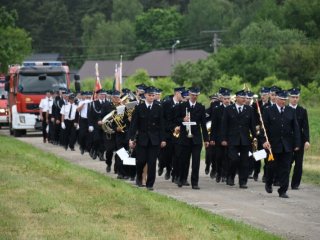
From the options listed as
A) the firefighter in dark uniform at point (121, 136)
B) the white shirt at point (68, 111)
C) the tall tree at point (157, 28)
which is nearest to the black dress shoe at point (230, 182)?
the firefighter in dark uniform at point (121, 136)

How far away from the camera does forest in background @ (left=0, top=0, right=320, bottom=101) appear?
292 ft

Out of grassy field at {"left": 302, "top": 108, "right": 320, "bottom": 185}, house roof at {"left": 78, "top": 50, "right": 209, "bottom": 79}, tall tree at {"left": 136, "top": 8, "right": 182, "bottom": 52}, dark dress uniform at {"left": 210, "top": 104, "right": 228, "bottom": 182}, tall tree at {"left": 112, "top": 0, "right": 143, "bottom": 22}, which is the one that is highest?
tall tree at {"left": 112, "top": 0, "right": 143, "bottom": 22}

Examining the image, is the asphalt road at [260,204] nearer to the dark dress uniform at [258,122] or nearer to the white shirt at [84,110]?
the dark dress uniform at [258,122]

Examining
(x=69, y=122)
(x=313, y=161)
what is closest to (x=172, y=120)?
(x=313, y=161)

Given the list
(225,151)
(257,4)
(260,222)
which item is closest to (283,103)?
(225,151)

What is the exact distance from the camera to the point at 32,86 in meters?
43.2

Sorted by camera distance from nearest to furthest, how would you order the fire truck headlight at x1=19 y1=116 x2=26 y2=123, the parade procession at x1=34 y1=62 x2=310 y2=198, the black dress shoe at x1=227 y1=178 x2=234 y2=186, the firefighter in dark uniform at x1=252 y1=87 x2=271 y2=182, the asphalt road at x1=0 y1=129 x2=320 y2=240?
1. the asphalt road at x1=0 y1=129 x2=320 y2=240
2. the parade procession at x1=34 y1=62 x2=310 y2=198
3. the black dress shoe at x1=227 y1=178 x2=234 y2=186
4. the firefighter in dark uniform at x1=252 y1=87 x2=271 y2=182
5. the fire truck headlight at x1=19 y1=116 x2=26 y2=123

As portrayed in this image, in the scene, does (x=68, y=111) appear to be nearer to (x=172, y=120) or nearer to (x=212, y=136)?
(x=212, y=136)

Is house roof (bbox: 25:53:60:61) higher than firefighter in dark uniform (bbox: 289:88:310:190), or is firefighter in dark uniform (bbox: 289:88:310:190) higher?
house roof (bbox: 25:53:60:61)

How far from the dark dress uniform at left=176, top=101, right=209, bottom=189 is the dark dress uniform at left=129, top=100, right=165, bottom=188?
849 millimetres

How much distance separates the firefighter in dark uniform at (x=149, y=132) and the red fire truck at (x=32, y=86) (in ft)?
73.6

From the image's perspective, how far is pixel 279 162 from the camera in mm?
19672

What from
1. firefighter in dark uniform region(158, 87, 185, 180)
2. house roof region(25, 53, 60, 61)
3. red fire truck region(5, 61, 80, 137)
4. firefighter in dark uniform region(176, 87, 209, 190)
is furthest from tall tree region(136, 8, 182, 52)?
firefighter in dark uniform region(176, 87, 209, 190)

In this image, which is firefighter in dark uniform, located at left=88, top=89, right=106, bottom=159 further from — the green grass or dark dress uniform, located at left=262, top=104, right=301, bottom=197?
dark dress uniform, located at left=262, top=104, right=301, bottom=197
